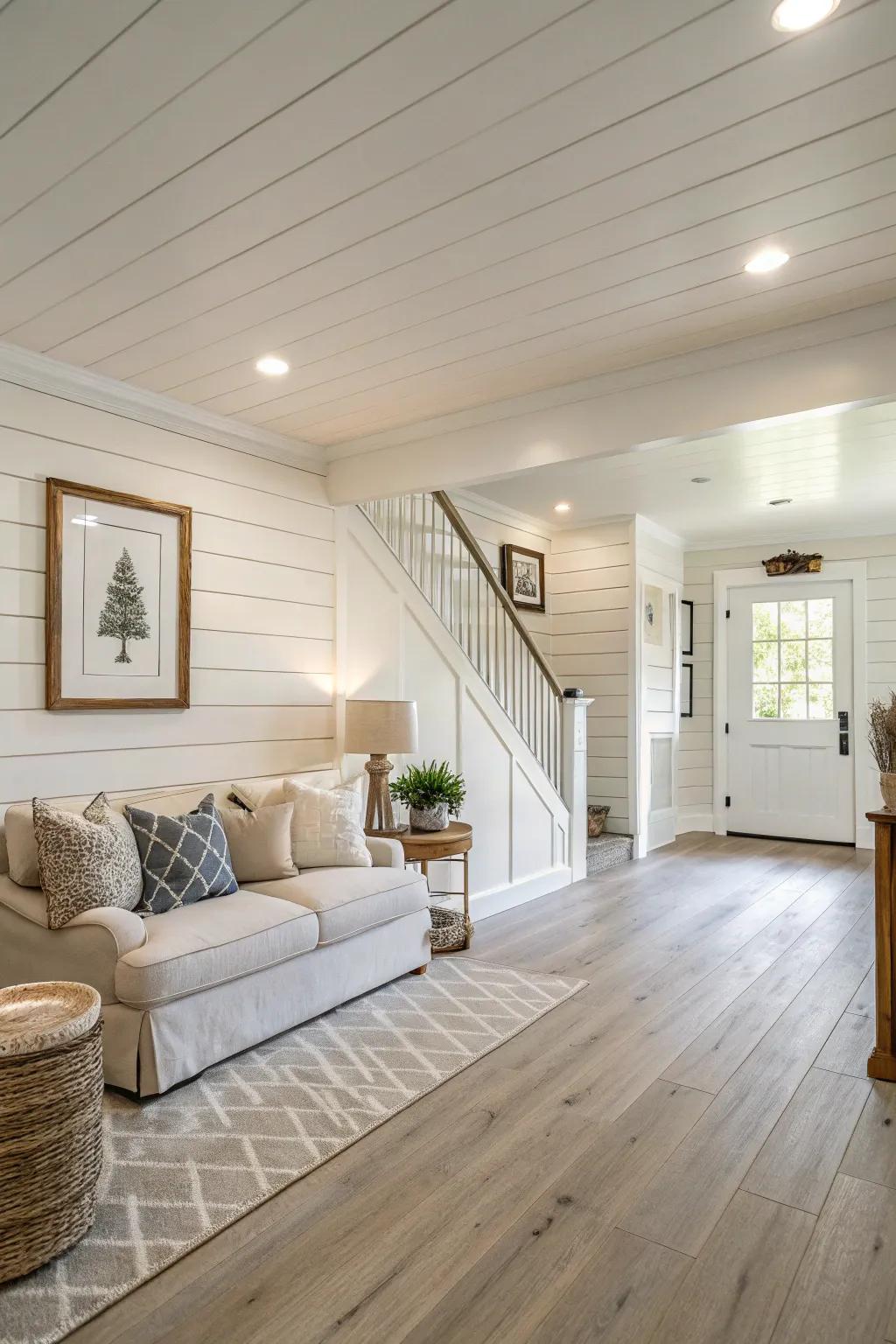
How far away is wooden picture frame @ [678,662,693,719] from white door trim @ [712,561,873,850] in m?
0.19

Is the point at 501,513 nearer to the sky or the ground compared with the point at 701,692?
nearer to the sky

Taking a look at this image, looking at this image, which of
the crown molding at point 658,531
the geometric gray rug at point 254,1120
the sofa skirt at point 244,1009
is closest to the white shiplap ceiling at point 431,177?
the sofa skirt at point 244,1009

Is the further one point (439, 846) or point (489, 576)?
point (489, 576)

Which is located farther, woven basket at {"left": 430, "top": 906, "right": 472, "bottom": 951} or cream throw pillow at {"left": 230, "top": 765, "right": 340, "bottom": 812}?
woven basket at {"left": 430, "top": 906, "right": 472, "bottom": 951}

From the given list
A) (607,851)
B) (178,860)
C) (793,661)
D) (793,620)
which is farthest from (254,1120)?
(793,620)

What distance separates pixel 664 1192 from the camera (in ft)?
6.75

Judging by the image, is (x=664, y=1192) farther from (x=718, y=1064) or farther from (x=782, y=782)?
(x=782, y=782)

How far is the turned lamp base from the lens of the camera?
4.06 m

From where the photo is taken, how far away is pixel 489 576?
5035 mm

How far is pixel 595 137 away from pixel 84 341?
199 centimetres

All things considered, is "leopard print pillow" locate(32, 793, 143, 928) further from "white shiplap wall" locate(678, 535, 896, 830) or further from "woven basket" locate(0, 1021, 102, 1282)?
"white shiplap wall" locate(678, 535, 896, 830)

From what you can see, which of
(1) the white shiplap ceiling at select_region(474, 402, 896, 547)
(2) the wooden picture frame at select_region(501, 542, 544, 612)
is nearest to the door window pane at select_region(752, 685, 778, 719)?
(1) the white shiplap ceiling at select_region(474, 402, 896, 547)

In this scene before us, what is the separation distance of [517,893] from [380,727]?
1613 mm

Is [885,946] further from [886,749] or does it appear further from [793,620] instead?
[793,620]
